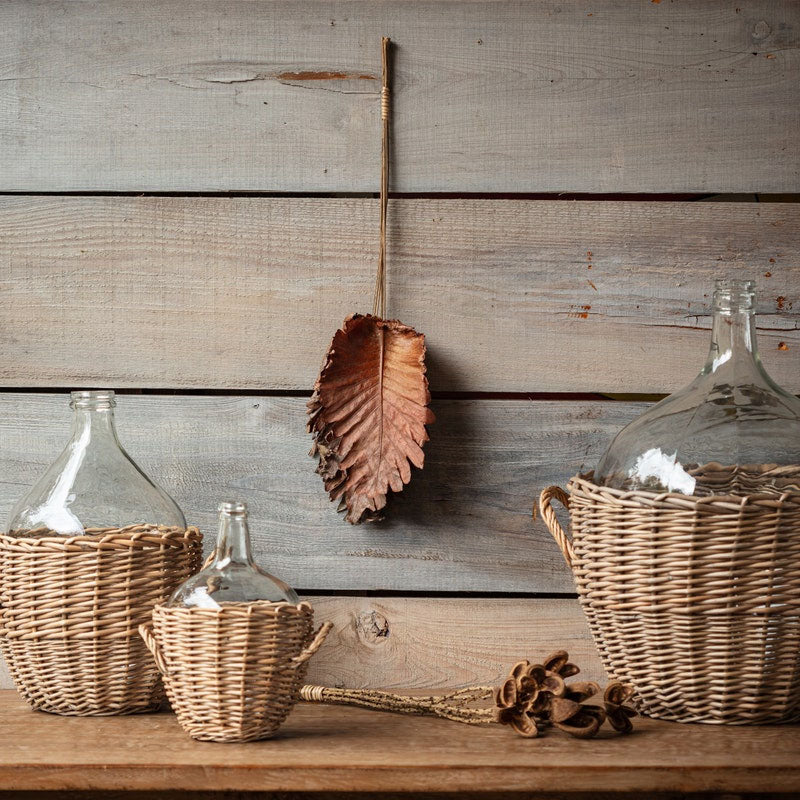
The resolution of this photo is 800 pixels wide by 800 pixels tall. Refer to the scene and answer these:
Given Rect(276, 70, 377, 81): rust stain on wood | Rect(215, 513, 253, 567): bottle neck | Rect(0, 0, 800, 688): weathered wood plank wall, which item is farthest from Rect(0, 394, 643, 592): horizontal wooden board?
Rect(276, 70, 377, 81): rust stain on wood

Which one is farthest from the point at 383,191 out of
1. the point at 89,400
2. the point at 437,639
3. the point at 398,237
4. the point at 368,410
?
the point at 437,639

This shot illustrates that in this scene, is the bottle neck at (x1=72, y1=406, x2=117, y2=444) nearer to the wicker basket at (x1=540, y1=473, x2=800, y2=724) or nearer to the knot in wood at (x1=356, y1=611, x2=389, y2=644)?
the knot in wood at (x1=356, y1=611, x2=389, y2=644)

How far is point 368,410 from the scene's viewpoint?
0.96 m

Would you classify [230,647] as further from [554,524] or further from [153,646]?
[554,524]

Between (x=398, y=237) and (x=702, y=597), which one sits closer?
(x=702, y=597)

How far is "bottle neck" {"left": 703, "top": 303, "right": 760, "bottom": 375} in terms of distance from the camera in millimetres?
834

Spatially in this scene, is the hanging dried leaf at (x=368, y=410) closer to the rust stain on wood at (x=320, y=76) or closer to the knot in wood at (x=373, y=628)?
the knot in wood at (x=373, y=628)

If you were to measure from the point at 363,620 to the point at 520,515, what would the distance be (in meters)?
0.20

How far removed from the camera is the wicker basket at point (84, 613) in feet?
2.64

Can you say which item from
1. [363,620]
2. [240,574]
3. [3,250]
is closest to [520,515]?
[363,620]

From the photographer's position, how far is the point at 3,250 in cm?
100

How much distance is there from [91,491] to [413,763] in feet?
1.29

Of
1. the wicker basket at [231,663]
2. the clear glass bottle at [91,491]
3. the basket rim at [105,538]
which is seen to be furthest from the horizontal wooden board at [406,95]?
the wicker basket at [231,663]

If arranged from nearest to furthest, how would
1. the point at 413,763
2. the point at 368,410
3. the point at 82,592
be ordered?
the point at 413,763 → the point at 82,592 → the point at 368,410
